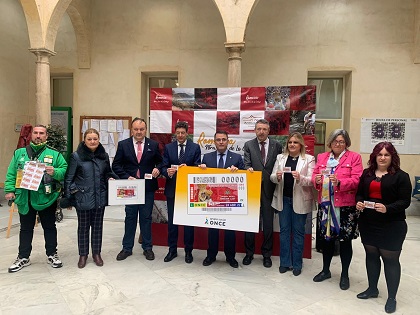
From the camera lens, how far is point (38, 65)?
22.2 ft

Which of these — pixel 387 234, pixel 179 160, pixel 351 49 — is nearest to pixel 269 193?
pixel 179 160

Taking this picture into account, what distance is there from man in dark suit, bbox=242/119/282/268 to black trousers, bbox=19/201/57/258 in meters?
2.38

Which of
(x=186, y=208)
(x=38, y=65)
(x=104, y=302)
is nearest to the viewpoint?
(x=104, y=302)

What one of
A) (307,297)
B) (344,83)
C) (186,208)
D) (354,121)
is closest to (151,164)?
(186,208)

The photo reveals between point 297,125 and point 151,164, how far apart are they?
2067mm

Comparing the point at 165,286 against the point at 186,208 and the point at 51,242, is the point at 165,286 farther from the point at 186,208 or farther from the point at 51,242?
the point at 51,242

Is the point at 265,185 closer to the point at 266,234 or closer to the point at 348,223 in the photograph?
the point at 266,234

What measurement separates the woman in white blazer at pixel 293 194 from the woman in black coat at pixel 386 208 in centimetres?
65

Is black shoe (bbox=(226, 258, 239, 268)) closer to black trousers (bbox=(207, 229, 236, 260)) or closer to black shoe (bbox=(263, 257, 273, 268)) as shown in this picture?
black trousers (bbox=(207, 229, 236, 260))

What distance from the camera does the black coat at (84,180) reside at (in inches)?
145

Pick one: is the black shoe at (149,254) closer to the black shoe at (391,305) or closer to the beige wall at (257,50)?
the black shoe at (391,305)

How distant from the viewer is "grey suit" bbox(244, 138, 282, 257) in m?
3.98

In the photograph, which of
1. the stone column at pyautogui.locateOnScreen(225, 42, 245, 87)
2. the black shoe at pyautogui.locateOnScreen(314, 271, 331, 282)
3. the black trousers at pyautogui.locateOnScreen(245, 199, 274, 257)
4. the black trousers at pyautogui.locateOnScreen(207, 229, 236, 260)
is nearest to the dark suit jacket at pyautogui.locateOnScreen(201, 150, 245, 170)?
the black trousers at pyautogui.locateOnScreen(245, 199, 274, 257)

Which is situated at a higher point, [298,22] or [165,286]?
[298,22]
